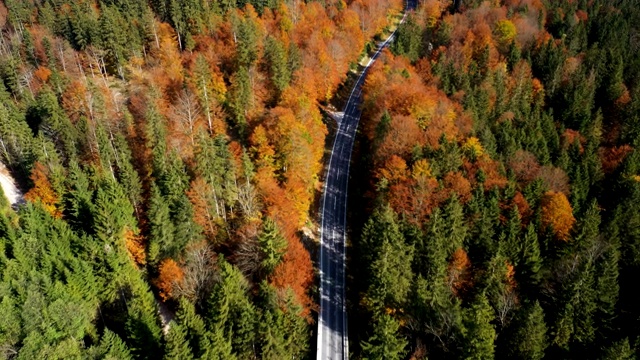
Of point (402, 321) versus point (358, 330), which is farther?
point (358, 330)

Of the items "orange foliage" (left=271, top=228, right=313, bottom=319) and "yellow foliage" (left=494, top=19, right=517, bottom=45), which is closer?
"orange foliage" (left=271, top=228, right=313, bottom=319)

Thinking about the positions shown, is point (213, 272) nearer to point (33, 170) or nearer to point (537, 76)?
point (33, 170)

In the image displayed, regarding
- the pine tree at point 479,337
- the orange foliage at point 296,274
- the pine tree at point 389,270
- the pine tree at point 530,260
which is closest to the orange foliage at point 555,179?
the pine tree at point 530,260

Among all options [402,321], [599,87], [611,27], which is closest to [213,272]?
[402,321]

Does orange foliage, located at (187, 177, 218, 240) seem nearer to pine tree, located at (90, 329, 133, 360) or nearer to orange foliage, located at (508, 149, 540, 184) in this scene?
pine tree, located at (90, 329, 133, 360)

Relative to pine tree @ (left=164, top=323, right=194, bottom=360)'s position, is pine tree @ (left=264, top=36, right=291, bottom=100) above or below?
above

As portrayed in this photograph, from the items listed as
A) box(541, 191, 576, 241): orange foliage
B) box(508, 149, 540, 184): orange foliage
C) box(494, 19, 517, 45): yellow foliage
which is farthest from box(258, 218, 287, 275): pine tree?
box(494, 19, 517, 45): yellow foliage

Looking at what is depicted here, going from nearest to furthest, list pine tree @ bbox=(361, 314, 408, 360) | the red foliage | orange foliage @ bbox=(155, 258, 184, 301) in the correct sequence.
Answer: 1. pine tree @ bbox=(361, 314, 408, 360)
2. orange foliage @ bbox=(155, 258, 184, 301)
3. the red foliage
